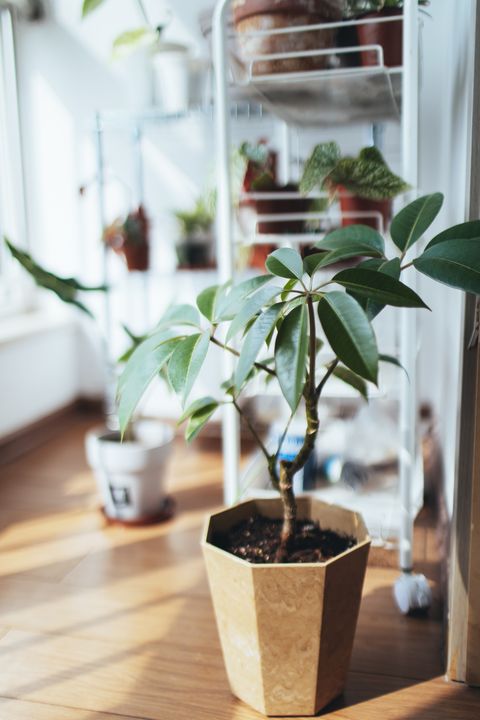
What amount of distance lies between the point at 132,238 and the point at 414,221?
1.27 m

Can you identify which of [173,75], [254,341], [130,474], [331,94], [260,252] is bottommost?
[130,474]

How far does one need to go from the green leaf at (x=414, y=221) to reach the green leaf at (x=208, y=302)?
31 centimetres

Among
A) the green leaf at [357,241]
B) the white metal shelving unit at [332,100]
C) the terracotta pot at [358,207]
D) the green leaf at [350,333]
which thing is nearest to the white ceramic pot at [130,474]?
the white metal shelving unit at [332,100]

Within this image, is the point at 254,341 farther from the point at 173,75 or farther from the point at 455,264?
the point at 173,75

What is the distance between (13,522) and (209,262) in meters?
1.06

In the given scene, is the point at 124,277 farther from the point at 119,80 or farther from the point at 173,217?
the point at 119,80

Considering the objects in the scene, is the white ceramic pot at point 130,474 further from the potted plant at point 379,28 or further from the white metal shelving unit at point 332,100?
the potted plant at point 379,28

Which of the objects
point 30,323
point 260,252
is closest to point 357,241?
point 260,252

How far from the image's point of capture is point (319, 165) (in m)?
1.13

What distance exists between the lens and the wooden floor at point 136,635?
3.31ft

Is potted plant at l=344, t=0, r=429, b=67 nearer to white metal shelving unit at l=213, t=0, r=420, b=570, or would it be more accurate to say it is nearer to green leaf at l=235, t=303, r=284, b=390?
white metal shelving unit at l=213, t=0, r=420, b=570

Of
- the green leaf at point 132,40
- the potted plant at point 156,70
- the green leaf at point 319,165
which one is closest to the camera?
the green leaf at point 319,165

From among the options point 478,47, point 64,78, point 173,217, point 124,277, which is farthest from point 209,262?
point 478,47

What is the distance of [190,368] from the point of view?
84 cm
